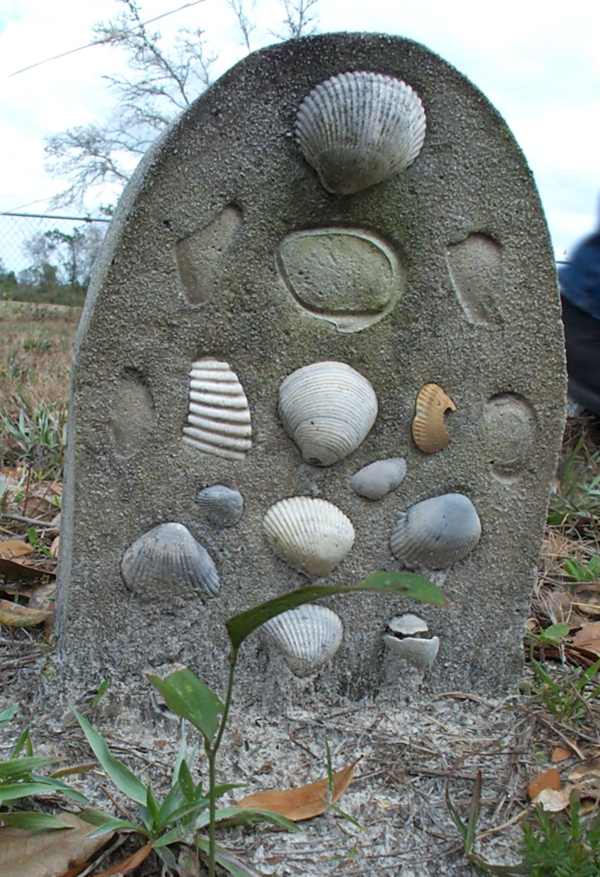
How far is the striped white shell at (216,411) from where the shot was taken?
1110 mm

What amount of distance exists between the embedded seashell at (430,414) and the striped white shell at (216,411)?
24 centimetres

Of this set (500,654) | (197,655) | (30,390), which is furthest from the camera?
(30,390)

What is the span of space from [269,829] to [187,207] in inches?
30.7

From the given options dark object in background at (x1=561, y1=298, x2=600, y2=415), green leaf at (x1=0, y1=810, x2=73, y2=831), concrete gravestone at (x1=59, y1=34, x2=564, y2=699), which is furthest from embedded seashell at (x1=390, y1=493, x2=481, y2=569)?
dark object in background at (x1=561, y1=298, x2=600, y2=415)

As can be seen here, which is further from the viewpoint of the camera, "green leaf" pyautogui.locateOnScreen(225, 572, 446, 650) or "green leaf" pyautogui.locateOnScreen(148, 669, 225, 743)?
"green leaf" pyautogui.locateOnScreen(148, 669, 225, 743)

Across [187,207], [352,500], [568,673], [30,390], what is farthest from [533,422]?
[30,390]

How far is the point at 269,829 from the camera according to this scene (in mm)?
973

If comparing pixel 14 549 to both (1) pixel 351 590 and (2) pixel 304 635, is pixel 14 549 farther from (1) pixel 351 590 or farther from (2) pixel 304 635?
(1) pixel 351 590

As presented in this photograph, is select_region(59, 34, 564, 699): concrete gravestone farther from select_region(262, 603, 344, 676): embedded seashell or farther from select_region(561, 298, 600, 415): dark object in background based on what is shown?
select_region(561, 298, 600, 415): dark object in background

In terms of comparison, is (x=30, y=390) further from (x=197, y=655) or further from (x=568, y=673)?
(x=568, y=673)

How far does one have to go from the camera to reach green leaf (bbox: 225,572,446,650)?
0.53 m

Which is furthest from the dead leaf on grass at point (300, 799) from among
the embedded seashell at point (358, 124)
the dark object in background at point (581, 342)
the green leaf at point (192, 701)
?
the dark object in background at point (581, 342)

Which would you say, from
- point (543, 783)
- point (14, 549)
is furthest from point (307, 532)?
point (14, 549)

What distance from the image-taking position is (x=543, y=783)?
107 cm
